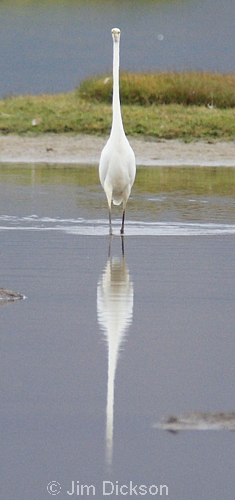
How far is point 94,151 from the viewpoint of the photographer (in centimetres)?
2184

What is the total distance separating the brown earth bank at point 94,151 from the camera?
21.0 m

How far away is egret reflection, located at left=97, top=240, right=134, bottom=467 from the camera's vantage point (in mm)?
4727

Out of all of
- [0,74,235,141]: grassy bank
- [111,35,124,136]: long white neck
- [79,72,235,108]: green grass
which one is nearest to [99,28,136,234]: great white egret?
[111,35,124,136]: long white neck

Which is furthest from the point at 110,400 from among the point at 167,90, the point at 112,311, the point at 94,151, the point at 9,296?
the point at 167,90

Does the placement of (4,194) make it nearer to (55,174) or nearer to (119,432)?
(55,174)

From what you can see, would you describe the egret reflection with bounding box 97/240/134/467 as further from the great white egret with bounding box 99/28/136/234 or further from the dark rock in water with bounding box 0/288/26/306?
the great white egret with bounding box 99/28/136/234

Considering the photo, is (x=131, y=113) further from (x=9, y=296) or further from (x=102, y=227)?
(x=9, y=296)

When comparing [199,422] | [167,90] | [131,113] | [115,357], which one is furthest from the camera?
[167,90]

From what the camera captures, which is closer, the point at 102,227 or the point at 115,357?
the point at 115,357

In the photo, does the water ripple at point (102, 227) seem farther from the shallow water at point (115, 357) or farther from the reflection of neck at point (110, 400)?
the reflection of neck at point (110, 400)

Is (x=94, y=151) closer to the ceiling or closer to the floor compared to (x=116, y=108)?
closer to the floor

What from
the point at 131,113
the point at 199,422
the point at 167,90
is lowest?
the point at 199,422

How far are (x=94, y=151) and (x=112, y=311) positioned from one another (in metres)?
15.2

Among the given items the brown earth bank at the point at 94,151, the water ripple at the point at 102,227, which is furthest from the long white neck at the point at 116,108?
the brown earth bank at the point at 94,151
